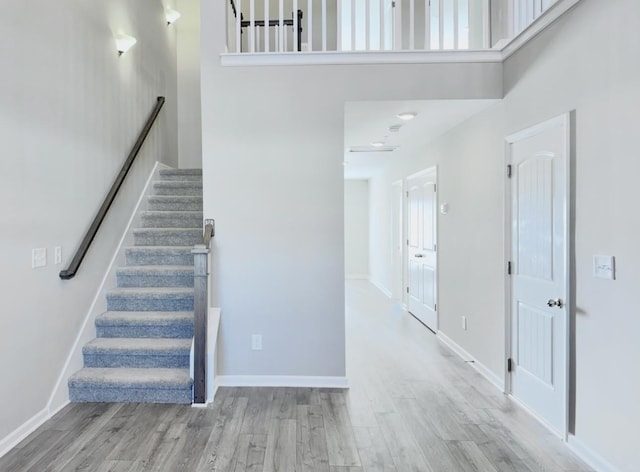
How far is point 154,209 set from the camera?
4.49m

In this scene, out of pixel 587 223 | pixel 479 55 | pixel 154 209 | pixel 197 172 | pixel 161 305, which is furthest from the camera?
pixel 197 172

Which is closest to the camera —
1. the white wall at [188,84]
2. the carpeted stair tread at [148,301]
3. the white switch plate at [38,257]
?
the white switch plate at [38,257]

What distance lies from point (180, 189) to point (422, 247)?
325 cm

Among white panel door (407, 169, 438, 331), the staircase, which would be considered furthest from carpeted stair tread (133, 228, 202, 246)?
white panel door (407, 169, 438, 331)

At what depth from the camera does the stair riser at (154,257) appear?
3.82m

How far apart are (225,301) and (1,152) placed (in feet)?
5.79

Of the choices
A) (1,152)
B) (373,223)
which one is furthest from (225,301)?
(373,223)

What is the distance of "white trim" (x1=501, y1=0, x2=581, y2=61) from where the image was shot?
2.28 meters

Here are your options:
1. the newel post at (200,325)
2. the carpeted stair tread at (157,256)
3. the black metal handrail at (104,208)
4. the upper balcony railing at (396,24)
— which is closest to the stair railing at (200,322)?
the newel post at (200,325)

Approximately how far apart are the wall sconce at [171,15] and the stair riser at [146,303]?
402 cm

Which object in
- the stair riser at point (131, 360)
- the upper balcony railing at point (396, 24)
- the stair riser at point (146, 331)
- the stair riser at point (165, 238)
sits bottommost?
the stair riser at point (131, 360)

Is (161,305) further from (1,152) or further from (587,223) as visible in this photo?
(587,223)

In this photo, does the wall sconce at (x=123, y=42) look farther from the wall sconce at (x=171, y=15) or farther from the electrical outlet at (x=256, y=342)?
the electrical outlet at (x=256, y=342)

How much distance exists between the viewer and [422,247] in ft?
17.1
